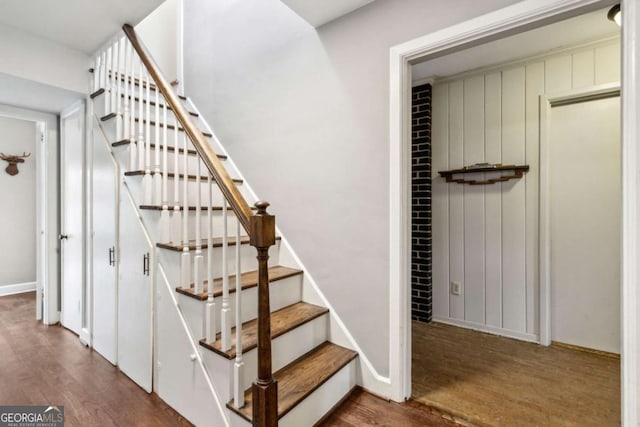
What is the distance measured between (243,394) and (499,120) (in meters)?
2.92

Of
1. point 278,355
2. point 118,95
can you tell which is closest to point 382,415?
point 278,355

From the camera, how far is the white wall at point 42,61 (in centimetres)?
215

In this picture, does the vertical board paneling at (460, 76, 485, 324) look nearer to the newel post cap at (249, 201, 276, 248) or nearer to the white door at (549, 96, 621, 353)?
the white door at (549, 96, 621, 353)

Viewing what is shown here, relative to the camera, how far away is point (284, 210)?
7.80 ft

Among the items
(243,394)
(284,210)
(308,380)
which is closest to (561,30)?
(284,210)

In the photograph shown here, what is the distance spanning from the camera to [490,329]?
2791mm

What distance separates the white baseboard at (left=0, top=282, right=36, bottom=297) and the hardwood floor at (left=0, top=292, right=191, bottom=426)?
181cm

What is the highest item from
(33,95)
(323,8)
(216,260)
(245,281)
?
(323,8)

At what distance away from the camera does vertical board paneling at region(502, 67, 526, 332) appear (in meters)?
2.63

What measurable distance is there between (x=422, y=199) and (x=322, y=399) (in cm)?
210

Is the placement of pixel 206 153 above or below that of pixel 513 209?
above

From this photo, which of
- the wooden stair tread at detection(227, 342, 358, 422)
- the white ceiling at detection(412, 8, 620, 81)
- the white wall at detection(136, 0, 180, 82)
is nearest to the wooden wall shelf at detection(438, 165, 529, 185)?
the white ceiling at detection(412, 8, 620, 81)

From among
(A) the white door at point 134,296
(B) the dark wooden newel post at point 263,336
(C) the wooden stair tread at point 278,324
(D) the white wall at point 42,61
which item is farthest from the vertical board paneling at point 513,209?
(D) the white wall at point 42,61

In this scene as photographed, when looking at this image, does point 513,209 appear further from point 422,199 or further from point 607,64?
point 607,64
